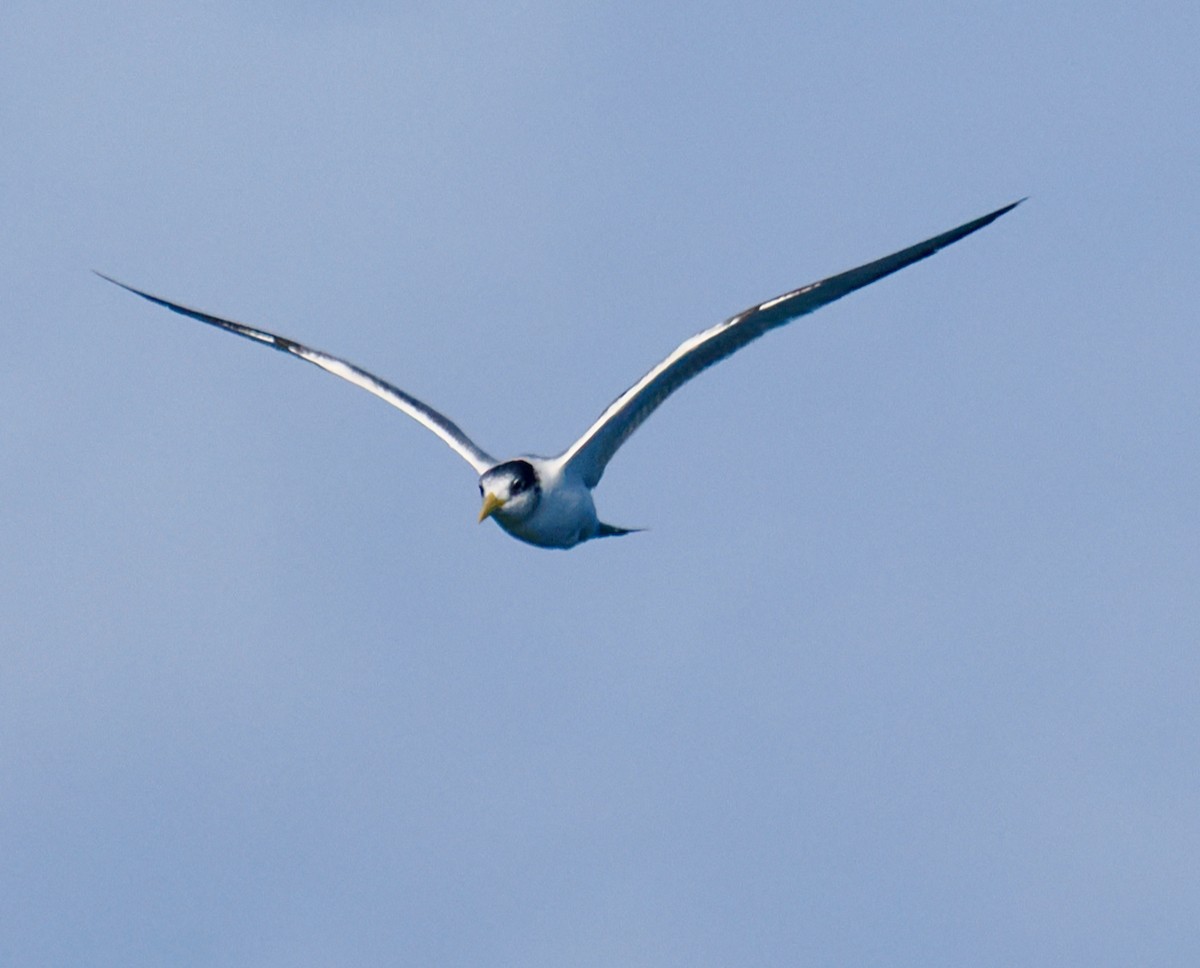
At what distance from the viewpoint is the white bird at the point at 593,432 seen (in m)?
19.2

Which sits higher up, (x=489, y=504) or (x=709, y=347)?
(x=709, y=347)

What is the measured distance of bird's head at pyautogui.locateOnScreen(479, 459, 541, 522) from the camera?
2044 cm

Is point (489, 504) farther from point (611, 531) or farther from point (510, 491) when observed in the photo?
point (611, 531)

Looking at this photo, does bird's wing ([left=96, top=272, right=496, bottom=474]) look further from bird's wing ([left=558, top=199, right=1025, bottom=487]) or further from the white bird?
bird's wing ([left=558, top=199, right=1025, bottom=487])

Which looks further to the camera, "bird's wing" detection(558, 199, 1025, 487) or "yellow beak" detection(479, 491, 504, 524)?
"yellow beak" detection(479, 491, 504, 524)

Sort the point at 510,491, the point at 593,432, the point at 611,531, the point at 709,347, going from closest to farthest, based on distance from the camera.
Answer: the point at 709,347 → the point at 510,491 → the point at 593,432 → the point at 611,531

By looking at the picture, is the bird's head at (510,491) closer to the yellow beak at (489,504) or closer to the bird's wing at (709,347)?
the yellow beak at (489,504)

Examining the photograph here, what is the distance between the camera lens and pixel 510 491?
2045 cm

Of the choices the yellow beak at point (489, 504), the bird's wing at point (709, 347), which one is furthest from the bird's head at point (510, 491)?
the bird's wing at point (709, 347)

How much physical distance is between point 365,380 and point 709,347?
4979 mm

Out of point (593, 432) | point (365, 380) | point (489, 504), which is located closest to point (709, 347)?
point (593, 432)

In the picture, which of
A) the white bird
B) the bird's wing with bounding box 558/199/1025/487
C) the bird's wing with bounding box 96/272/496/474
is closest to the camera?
the bird's wing with bounding box 558/199/1025/487

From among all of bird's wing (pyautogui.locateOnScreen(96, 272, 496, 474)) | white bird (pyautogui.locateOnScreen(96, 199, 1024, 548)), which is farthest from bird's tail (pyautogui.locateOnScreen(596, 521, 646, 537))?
bird's wing (pyautogui.locateOnScreen(96, 272, 496, 474))

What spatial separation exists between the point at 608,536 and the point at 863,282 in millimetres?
5046
